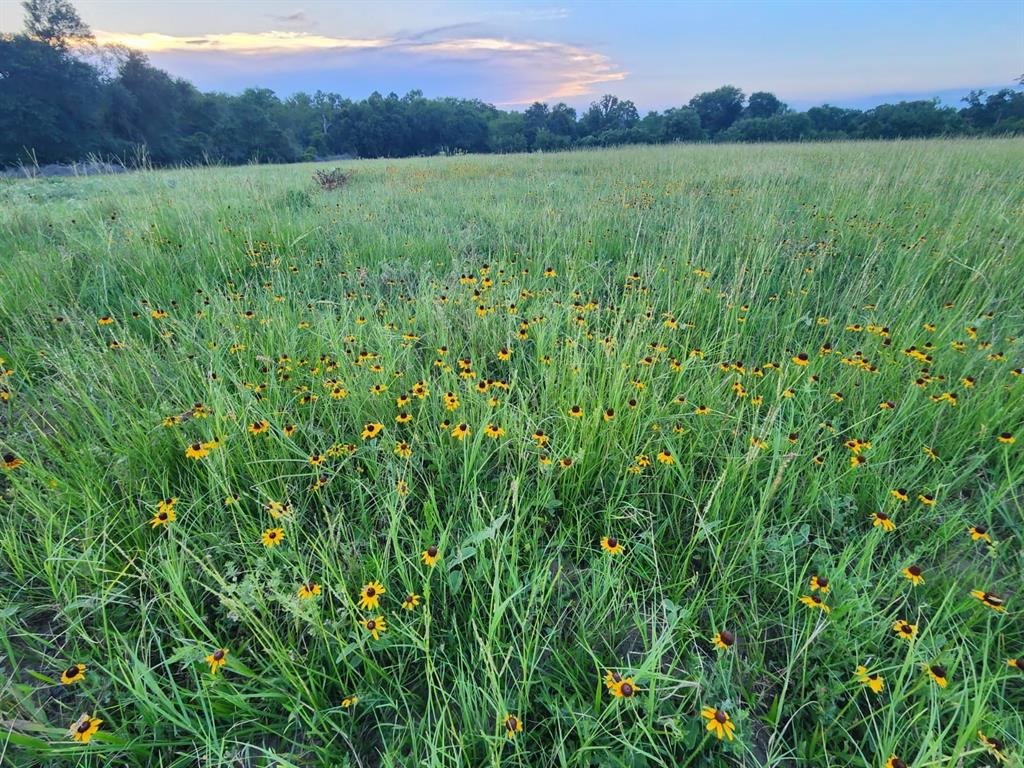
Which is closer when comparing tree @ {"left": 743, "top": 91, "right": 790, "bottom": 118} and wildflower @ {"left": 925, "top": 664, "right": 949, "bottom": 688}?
wildflower @ {"left": 925, "top": 664, "right": 949, "bottom": 688}

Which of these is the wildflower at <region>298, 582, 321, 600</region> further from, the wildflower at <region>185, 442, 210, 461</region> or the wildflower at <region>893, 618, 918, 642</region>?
the wildflower at <region>893, 618, 918, 642</region>

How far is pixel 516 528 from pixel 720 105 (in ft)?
213

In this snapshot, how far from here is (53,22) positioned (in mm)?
38375

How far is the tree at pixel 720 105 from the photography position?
5197 cm

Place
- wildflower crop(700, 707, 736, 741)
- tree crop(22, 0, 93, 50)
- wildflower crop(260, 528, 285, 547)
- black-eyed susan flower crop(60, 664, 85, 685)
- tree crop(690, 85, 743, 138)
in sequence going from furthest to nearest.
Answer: tree crop(690, 85, 743, 138) → tree crop(22, 0, 93, 50) → wildflower crop(260, 528, 285, 547) → black-eyed susan flower crop(60, 664, 85, 685) → wildflower crop(700, 707, 736, 741)

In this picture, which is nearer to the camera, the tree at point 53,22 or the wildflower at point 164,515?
the wildflower at point 164,515

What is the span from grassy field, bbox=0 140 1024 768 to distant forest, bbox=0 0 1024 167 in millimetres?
17665

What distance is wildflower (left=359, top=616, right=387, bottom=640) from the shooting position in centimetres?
122

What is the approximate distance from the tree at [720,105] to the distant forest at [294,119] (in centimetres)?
11

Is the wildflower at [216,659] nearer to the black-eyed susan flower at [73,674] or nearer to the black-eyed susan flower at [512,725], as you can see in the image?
the black-eyed susan flower at [73,674]

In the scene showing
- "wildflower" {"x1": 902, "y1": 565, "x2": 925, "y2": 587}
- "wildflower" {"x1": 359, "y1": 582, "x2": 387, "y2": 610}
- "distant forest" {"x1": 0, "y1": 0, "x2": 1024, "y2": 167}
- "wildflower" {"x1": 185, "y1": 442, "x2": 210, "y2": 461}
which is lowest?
"wildflower" {"x1": 359, "y1": 582, "x2": 387, "y2": 610}

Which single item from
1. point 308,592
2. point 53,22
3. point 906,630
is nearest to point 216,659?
point 308,592

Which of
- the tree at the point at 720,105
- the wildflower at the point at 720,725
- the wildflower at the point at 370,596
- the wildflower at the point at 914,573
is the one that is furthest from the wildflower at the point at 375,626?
the tree at the point at 720,105

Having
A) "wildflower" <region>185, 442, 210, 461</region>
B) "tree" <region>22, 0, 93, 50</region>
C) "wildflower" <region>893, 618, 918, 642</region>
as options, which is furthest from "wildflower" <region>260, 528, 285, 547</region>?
"tree" <region>22, 0, 93, 50</region>
